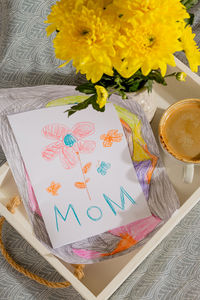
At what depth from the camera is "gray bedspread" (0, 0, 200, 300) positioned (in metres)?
0.77

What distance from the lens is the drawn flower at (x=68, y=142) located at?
0.67 m

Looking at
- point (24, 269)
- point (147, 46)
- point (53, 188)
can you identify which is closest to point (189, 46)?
point (147, 46)

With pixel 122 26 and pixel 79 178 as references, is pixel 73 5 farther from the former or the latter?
pixel 79 178

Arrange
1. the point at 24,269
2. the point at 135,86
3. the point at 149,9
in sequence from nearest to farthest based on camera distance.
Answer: the point at 149,9 → the point at 135,86 → the point at 24,269

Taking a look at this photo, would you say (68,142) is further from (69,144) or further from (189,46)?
(189,46)

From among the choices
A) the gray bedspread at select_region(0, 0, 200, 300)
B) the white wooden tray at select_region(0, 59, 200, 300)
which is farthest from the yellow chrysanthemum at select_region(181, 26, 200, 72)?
the gray bedspread at select_region(0, 0, 200, 300)

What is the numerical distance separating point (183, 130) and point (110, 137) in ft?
0.42

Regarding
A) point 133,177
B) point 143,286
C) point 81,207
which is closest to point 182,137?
point 133,177

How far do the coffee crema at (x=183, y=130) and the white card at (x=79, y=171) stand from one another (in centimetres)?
8

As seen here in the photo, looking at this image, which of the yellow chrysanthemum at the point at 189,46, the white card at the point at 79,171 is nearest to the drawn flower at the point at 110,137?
the white card at the point at 79,171

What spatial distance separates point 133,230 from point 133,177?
9 cm

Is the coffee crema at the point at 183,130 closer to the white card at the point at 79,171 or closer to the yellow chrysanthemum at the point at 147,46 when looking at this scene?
the white card at the point at 79,171

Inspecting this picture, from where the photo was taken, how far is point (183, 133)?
2.21ft

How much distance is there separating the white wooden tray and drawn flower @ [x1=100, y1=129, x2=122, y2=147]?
3.4 inches
